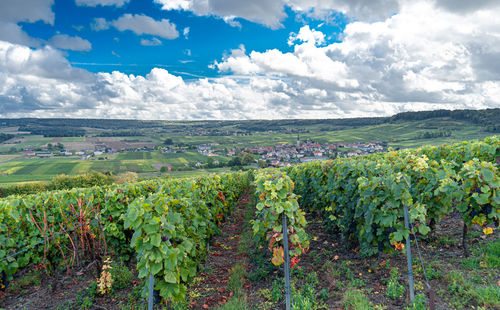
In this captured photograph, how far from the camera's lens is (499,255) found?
4.66m

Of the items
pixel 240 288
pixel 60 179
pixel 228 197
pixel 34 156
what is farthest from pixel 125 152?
pixel 240 288

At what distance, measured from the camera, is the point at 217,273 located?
20.0 feet

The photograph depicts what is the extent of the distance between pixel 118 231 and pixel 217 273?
2.62 m

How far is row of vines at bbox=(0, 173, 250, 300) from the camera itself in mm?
3893

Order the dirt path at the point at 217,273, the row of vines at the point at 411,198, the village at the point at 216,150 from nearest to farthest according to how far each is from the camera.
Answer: the row of vines at the point at 411,198 < the dirt path at the point at 217,273 < the village at the point at 216,150

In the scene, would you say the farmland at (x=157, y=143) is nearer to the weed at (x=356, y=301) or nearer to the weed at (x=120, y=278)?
the weed at (x=120, y=278)

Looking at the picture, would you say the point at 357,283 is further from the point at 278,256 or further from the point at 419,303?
the point at 278,256

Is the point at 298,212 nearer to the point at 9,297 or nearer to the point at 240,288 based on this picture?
the point at 240,288

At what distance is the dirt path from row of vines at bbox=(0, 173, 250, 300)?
363mm

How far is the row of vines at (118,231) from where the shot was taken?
153 inches

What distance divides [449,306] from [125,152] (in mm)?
90019

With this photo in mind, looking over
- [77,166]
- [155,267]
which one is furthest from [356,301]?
[77,166]

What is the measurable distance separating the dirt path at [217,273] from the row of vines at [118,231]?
14.3 inches

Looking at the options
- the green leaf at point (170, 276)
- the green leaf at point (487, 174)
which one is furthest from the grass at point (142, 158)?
the green leaf at point (170, 276)
